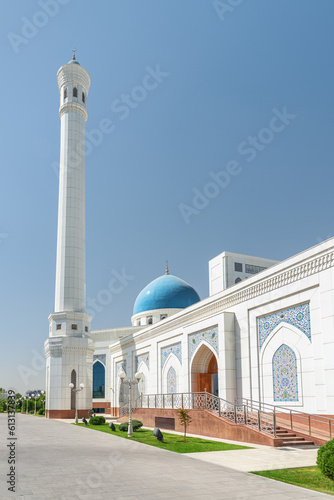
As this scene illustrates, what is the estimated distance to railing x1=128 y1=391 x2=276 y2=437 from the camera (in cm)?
1450

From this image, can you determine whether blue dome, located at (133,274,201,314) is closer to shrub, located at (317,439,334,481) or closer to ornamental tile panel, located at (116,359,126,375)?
ornamental tile panel, located at (116,359,126,375)

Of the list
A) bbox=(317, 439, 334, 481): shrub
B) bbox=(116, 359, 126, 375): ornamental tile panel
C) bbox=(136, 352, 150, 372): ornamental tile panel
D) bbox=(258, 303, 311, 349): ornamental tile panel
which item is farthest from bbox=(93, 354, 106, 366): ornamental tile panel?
bbox=(317, 439, 334, 481): shrub

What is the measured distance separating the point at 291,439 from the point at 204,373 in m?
8.93

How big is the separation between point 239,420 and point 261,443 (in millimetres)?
2610

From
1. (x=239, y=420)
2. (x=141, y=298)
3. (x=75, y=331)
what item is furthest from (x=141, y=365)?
(x=239, y=420)

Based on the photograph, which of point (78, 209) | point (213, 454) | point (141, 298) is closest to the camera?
point (213, 454)

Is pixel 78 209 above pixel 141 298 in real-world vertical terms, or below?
above

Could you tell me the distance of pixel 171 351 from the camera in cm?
2509

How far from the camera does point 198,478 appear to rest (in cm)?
842

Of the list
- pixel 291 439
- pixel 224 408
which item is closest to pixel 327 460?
pixel 291 439

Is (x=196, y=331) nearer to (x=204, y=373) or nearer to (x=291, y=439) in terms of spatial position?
(x=204, y=373)

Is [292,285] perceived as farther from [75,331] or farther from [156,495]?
[75,331]

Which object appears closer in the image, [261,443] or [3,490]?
[3,490]

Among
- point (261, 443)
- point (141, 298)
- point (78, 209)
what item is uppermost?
point (78, 209)
